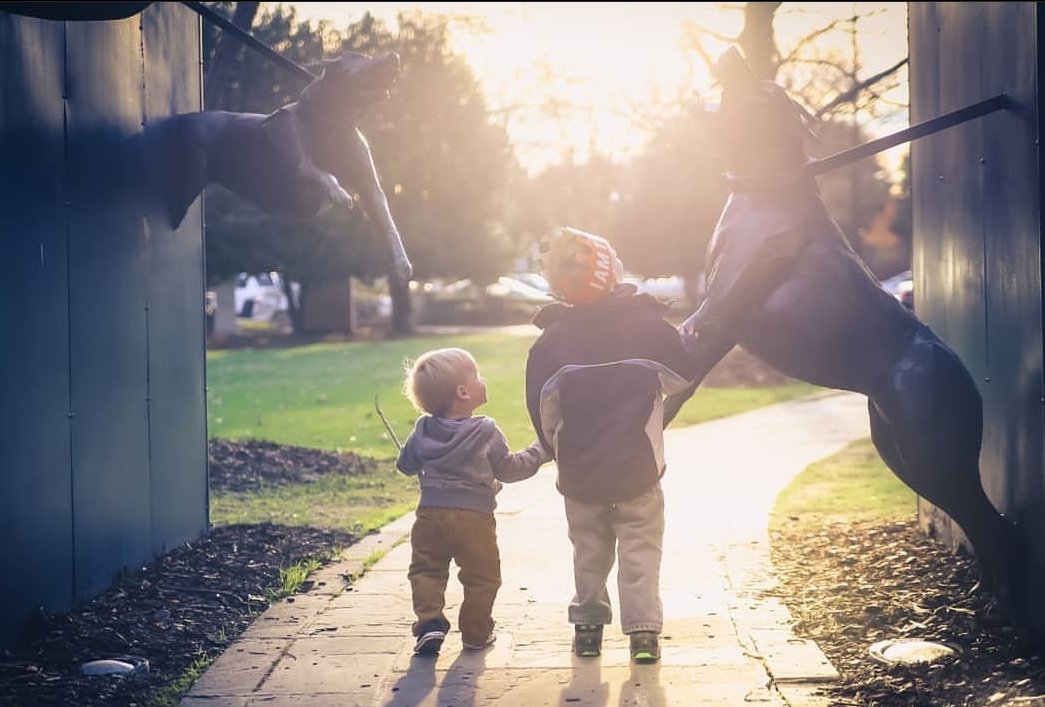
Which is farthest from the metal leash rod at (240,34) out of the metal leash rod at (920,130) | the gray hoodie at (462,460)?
the metal leash rod at (920,130)

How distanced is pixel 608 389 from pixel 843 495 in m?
4.64

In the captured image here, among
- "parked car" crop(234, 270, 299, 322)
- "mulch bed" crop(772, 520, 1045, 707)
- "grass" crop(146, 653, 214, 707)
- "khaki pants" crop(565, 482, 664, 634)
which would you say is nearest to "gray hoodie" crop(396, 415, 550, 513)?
"khaki pants" crop(565, 482, 664, 634)

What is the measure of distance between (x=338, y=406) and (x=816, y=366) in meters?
12.3

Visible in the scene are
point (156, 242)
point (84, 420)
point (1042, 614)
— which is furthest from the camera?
point (156, 242)

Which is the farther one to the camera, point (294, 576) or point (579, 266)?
point (294, 576)

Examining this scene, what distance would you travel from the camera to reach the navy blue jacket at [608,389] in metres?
4.83

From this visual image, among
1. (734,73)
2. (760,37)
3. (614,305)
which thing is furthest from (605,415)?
(760,37)

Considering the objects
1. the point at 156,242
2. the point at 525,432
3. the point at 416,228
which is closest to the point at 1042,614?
the point at 156,242

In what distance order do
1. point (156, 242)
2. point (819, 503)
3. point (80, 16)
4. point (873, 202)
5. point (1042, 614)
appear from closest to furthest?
point (1042, 614) < point (80, 16) < point (156, 242) < point (819, 503) < point (873, 202)

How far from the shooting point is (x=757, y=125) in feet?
17.3

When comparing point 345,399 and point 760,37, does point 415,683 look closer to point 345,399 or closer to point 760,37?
point 345,399

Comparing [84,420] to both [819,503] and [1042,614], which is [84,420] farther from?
[819,503]

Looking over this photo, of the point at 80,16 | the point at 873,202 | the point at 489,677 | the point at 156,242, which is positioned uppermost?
the point at 873,202

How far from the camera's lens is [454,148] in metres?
35.5
